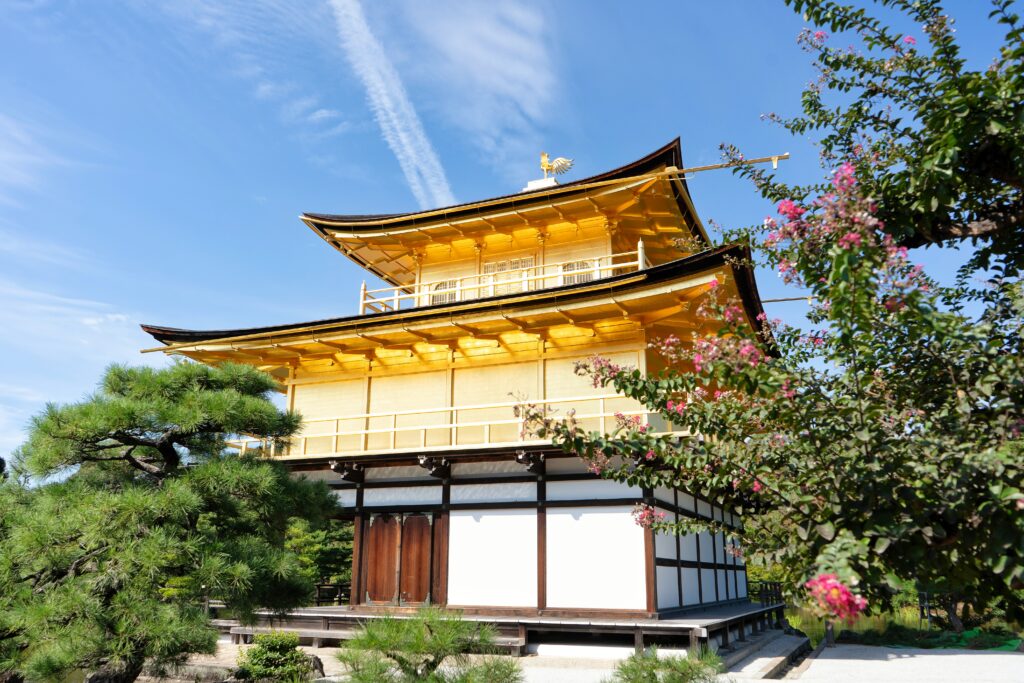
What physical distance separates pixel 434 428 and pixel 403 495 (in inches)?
65.0

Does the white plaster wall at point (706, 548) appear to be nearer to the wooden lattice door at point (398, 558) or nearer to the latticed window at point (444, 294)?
the wooden lattice door at point (398, 558)

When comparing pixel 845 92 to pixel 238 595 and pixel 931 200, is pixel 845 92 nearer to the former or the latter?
pixel 931 200

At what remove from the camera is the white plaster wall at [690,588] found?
15.6 metres

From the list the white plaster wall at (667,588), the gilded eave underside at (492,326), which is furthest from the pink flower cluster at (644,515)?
the white plaster wall at (667,588)

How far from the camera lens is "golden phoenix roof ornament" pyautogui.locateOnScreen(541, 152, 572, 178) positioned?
2081cm

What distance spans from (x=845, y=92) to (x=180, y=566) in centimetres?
752

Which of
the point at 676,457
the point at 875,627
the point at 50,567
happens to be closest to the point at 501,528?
the point at 50,567

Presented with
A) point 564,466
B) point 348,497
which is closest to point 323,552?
point 348,497

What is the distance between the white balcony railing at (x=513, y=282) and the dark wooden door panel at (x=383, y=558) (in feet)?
17.3

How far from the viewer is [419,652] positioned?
6.79 metres

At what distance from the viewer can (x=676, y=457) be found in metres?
4.89

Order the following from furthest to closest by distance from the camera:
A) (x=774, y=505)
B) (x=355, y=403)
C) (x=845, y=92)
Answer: (x=355, y=403)
(x=845, y=92)
(x=774, y=505)

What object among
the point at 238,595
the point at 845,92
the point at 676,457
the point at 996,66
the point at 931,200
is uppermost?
the point at 845,92

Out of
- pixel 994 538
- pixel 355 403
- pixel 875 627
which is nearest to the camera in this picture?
pixel 994 538
